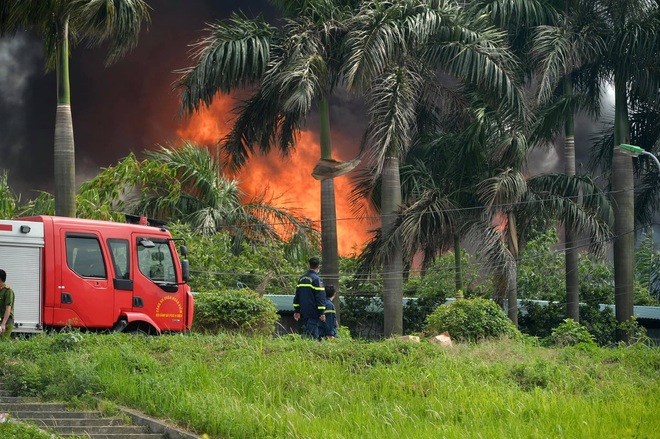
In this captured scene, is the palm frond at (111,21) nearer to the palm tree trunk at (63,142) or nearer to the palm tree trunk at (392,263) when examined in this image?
the palm tree trunk at (63,142)

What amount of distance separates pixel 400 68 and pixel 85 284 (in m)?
11.2

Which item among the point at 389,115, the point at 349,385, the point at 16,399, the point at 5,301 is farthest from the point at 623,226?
the point at 16,399

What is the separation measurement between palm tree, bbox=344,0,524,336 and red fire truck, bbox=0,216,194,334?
725 cm

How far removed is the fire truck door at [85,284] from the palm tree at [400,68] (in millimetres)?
8551

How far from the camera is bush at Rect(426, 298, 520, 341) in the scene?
20.7m

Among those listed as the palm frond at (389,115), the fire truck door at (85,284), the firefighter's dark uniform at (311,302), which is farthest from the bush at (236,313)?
the palm frond at (389,115)

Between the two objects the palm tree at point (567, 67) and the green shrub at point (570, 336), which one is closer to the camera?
the green shrub at point (570, 336)

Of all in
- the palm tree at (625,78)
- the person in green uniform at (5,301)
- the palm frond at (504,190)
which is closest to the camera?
the person in green uniform at (5,301)

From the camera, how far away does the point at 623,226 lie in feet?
105

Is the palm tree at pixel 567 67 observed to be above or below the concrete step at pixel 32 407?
above

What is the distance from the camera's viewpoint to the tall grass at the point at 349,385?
1134 centimetres

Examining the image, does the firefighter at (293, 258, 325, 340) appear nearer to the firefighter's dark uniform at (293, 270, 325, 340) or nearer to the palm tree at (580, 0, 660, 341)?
the firefighter's dark uniform at (293, 270, 325, 340)

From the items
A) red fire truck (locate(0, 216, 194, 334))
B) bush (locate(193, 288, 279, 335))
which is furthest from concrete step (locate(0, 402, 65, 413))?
bush (locate(193, 288, 279, 335))

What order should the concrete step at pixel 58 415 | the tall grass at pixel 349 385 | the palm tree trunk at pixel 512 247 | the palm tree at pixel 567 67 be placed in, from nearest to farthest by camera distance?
the tall grass at pixel 349 385 → the concrete step at pixel 58 415 → the palm tree trunk at pixel 512 247 → the palm tree at pixel 567 67
